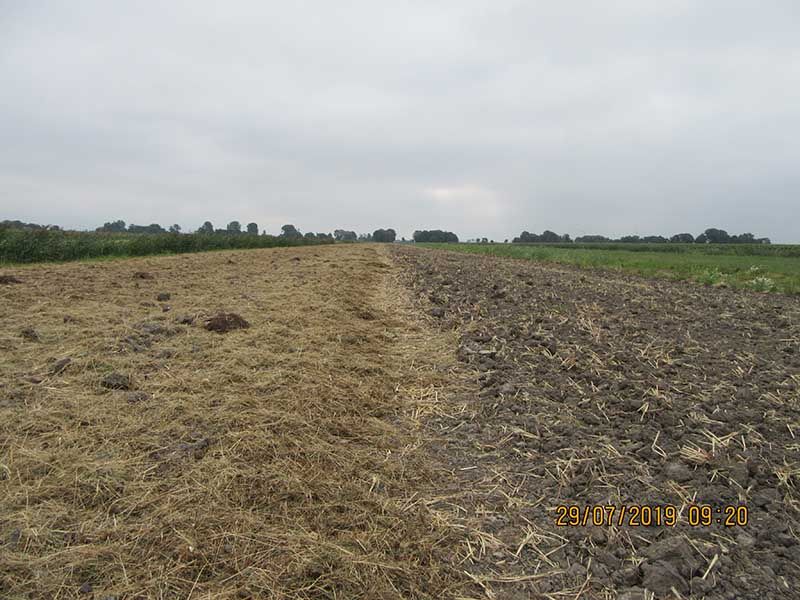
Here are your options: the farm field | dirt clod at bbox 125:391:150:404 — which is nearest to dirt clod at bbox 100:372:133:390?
the farm field

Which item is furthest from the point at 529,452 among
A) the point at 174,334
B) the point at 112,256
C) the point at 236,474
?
the point at 112,256

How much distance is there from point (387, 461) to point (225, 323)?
3491mm

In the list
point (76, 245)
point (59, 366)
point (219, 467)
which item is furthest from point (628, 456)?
point (76, 245)

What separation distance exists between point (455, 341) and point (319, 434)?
275 cm

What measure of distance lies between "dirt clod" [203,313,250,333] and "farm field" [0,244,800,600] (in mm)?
27

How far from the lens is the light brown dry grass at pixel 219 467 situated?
1.78 m

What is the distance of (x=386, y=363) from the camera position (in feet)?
15.3

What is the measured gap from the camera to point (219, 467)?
7.98ft

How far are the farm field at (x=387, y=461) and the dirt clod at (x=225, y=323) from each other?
3cm

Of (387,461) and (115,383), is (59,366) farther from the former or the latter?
(387,461)

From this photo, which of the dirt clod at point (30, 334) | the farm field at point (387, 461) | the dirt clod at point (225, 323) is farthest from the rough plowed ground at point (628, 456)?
the dirt clod at point (30, 334)

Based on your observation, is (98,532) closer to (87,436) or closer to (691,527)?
(87,436)

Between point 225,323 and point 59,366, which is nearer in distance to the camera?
point 59,366
